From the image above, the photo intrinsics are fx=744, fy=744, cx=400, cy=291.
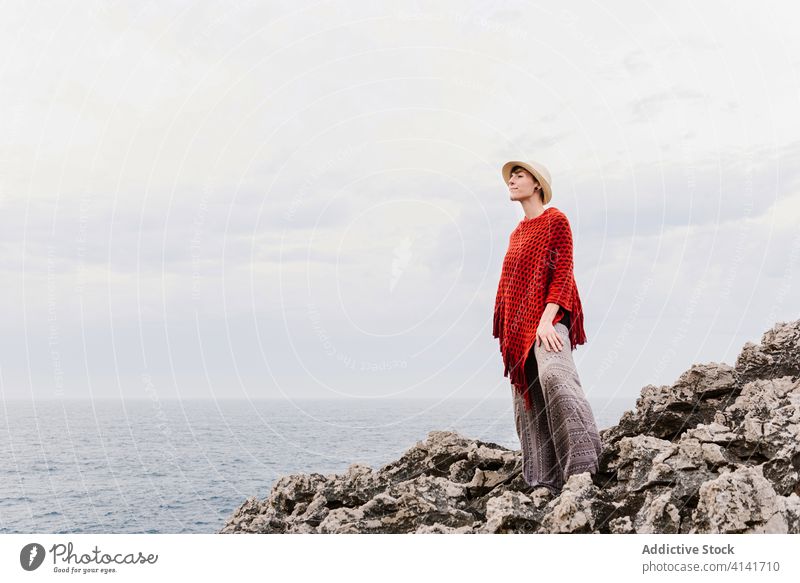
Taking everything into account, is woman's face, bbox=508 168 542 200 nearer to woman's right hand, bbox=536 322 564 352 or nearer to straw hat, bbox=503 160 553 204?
straw hat, bbox=503 160 553 204

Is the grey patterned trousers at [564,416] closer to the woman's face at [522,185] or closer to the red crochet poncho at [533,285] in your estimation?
the red crochet poncho at [533,285]

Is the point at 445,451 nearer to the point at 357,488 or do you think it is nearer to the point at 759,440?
the point at 357,488

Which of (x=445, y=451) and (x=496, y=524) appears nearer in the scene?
(x=496, y=524)

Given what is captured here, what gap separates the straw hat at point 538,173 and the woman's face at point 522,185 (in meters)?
0.06

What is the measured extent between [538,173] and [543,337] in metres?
1.47

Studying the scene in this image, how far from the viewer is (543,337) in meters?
6.34

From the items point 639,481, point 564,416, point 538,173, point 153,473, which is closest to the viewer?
point 639,481

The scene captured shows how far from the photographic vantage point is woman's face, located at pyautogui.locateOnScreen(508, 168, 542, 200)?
22.1ft

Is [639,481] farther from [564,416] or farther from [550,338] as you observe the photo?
[550,338]

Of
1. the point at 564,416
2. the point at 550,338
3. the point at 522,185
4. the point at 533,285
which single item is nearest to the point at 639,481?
the point at 564,416

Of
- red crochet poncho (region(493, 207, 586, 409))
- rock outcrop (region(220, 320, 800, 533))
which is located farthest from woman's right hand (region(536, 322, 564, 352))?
rock outcrop (region(220, 320, 800, 533))

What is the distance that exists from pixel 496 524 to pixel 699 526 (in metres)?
1.45
